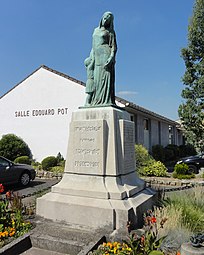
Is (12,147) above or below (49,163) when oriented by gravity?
above

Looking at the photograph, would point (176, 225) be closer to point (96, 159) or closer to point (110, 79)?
point (96, 159)

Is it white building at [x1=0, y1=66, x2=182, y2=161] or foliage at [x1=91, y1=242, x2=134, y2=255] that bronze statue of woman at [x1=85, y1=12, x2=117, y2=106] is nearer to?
foliage at [x1=91, y1=242, x2=134, y2=255]

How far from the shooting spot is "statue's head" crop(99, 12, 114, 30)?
16.7 feet

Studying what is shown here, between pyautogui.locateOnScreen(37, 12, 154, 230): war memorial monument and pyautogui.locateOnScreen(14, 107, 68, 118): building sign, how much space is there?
1169 centimetres

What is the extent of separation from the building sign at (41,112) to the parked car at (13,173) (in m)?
6.58

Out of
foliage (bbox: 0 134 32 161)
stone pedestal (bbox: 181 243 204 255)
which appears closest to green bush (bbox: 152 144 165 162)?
foliage (bbox: 0 134 32 161)

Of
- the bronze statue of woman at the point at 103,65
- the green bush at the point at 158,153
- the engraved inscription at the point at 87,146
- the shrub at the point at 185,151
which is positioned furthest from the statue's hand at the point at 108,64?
the shrub at the point at 185,151

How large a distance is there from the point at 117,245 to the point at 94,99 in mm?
2908

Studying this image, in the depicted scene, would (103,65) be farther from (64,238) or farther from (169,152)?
(169,152)

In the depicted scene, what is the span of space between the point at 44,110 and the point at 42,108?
228mm

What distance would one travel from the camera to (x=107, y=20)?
5086 millimetres

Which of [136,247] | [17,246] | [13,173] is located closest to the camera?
[136,247]

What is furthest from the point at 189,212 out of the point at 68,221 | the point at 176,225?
the point at 68,221

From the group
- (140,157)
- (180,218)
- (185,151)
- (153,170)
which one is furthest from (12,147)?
(185,151)
